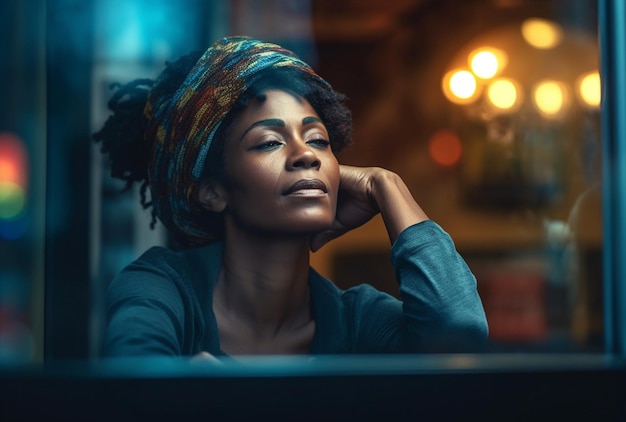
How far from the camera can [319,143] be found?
79.4 inches

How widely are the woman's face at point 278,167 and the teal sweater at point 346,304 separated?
142 millimetres

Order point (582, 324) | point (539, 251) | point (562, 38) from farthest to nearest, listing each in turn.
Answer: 1. point (562, 38)
2. point (539, 251)
3. point (582, 324)

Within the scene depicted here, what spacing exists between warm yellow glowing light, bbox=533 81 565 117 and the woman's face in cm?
136

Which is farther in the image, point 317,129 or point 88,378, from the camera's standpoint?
point 317,129

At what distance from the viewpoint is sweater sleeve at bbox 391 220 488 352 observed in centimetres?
200

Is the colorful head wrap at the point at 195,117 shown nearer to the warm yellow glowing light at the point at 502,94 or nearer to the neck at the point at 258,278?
the neck at the point at 258,278

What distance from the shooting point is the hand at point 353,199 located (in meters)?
2.06

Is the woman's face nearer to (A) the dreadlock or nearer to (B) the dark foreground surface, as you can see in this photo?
(A) the dreadlock

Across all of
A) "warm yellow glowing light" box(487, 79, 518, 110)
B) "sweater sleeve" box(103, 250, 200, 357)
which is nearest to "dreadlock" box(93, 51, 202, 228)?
"sweater sleeve" box(103, 250, 200, 357)

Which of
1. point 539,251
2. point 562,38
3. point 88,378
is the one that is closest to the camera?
point 88,378

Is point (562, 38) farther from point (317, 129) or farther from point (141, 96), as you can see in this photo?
point (141, 96)

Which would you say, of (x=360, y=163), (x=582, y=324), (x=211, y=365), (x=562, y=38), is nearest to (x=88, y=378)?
(x=211, y=365)

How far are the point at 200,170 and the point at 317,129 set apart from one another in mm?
316

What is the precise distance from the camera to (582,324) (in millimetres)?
2404
